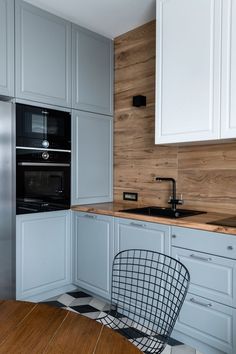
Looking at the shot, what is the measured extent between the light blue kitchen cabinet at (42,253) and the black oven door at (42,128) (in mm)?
624

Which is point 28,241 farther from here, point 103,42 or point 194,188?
point 103,42

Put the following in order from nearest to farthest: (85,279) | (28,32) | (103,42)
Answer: (28,32), (85,279), (103,42)

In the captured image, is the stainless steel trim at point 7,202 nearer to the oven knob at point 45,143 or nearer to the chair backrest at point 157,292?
the oven knob at point 45,143

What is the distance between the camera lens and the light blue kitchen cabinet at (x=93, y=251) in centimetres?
250

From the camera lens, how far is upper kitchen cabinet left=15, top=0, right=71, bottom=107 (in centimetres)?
241

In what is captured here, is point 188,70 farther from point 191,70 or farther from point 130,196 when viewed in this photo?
point 130,196

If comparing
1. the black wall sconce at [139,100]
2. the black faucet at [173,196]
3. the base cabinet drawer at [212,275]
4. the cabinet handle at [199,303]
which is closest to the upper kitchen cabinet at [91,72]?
the black wall sconce at [139,100]

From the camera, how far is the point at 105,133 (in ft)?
10.4

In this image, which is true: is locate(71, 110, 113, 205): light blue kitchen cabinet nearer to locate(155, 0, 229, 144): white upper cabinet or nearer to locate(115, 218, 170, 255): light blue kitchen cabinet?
locate(115, 218, 170, 255): light blue kitchen cabinet

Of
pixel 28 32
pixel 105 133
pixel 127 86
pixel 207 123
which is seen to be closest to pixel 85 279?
pixel 105 133

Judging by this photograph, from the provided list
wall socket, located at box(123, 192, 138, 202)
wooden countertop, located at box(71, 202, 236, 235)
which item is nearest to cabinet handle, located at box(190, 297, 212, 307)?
wooden countertop, located at box(71, 202, 236, 235)

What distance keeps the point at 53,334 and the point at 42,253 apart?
1.69 metres

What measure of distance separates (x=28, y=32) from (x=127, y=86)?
3.63ft

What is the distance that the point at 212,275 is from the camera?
5.94 feet
